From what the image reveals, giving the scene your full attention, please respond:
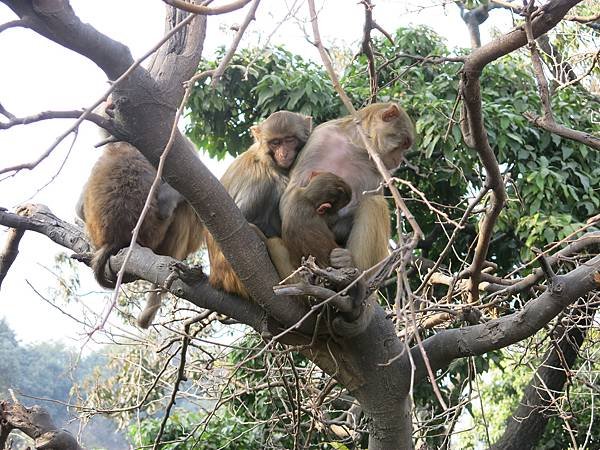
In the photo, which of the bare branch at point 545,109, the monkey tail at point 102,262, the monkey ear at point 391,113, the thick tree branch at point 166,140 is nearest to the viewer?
the thick tree branch at point 166,140

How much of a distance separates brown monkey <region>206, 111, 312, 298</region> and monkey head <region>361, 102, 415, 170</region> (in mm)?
387

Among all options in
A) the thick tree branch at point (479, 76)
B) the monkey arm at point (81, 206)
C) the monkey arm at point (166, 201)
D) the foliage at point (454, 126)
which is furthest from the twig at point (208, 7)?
the foliage at point (454, 126)

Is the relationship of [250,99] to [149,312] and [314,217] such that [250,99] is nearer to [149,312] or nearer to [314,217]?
[149,312]

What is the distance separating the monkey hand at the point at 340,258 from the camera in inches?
129

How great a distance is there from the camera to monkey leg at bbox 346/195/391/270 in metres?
3.41

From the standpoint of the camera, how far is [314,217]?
3.32 metres

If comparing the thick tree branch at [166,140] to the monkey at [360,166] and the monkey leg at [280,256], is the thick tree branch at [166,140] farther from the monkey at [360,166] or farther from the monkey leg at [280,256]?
the monkey at [360,166]

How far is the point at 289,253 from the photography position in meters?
3.35

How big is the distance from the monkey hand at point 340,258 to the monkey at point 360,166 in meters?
0.07

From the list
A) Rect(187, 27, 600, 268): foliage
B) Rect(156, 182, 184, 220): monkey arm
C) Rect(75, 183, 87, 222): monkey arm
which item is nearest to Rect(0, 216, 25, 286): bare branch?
Rect(75, 183, 87, 222): monkey arm

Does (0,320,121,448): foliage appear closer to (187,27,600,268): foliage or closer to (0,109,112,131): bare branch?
(187,27,600,268): foliage

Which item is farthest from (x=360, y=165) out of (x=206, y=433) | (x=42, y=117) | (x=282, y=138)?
(x=206, y=433)

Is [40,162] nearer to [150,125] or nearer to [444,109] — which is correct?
[150,125]

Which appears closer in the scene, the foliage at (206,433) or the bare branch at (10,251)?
the bare branch at (10,251)
